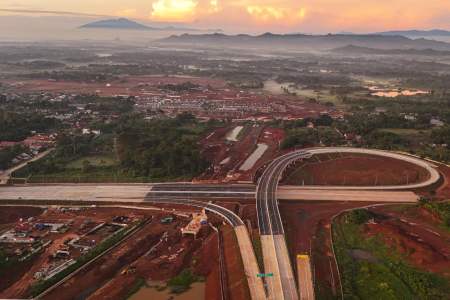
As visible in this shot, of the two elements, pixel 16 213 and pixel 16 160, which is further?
pixel 16 160

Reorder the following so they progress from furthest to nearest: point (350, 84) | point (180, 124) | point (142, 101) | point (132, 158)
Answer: point (350, 84) → point (142, 101) → point (180, 124) → point (132, 158)

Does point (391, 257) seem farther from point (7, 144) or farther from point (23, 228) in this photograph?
point (7, 144)

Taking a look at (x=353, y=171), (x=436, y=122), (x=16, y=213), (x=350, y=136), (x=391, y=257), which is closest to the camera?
(x=391, y=257)

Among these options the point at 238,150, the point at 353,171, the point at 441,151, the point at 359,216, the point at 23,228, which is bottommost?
the point at 23,228

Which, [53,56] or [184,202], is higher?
[53,56]

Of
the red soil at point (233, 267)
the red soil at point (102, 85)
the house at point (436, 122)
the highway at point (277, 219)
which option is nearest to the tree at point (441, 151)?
the highway at point (277, 219)

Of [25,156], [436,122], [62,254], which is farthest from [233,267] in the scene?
[436,122]

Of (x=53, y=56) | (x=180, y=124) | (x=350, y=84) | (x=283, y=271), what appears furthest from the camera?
(x=53, y=56)

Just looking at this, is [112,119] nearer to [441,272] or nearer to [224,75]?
[441,272]

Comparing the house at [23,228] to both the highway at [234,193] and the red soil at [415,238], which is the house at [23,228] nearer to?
the highway at [234,193]

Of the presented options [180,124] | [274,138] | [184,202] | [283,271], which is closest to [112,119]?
[180,124]
